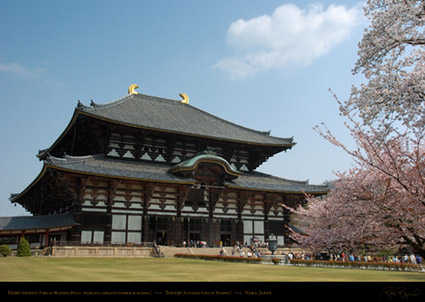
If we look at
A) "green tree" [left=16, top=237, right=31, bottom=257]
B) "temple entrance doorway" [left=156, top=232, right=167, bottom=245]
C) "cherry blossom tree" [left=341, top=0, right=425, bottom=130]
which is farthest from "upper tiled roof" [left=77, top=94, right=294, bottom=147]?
"cherry blossom tree" [left=341, top=0, right=425, bottom=130]

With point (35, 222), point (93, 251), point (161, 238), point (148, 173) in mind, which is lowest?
point (93, 251)

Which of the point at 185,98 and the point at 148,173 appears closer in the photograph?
the point at 148,173

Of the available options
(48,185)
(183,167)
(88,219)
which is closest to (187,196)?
(183,167)

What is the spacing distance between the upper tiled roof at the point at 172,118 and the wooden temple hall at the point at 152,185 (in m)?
0.16

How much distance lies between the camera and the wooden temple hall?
104ft

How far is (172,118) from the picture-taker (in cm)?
4306

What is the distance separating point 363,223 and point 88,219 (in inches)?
1049

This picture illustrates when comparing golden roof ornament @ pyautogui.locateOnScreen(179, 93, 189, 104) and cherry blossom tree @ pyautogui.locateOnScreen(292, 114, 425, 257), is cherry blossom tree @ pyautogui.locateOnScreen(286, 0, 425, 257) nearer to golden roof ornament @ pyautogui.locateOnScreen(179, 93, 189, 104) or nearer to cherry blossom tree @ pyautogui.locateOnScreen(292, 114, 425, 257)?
cherry blossom tree @ pyautogui.locateOnScreen(292, 114, 425, 257)

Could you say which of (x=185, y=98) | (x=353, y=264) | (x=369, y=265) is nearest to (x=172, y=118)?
(x=185, y=98)

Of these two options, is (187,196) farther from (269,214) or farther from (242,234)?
(269,214)

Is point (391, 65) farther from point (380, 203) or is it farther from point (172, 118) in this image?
point (172, 118)

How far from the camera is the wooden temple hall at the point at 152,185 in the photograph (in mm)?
31625

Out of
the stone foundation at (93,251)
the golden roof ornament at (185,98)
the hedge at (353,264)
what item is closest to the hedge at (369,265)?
the hedge at (353,264)

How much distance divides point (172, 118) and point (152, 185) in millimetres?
11647
